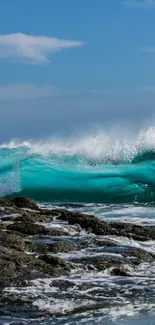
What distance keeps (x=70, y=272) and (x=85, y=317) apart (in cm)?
210

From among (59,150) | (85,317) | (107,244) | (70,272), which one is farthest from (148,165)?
(85,317)

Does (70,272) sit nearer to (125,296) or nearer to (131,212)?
(125,296)

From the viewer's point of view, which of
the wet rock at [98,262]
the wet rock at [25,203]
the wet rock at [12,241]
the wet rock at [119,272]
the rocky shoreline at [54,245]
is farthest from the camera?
the wet rock at [25,203]

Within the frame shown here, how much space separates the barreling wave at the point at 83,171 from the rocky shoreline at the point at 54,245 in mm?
9624

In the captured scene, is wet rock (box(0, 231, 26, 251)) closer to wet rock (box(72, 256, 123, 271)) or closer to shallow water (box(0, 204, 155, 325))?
shallow water (box(0, 204, 155, 325))

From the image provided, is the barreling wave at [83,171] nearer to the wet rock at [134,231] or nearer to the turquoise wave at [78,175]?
the turquoise wave at [78,175]

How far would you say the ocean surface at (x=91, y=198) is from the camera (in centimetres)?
828

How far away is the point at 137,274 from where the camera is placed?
33.7 feet

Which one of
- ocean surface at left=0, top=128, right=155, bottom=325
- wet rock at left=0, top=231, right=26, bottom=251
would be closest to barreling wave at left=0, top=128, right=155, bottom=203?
ocean surface at left=0, top=128, right=155, bottom=325

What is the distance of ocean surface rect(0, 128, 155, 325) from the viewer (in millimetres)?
8281

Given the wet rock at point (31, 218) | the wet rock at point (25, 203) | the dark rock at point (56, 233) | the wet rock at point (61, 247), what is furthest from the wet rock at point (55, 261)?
the wet rock at point (25, 203)

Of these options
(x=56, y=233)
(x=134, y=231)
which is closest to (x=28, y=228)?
(x=56, y=233)

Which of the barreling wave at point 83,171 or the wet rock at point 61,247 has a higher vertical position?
the barreling wave at point 83,171

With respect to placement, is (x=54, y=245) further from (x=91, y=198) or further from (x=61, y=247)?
(x=91, y=198)
